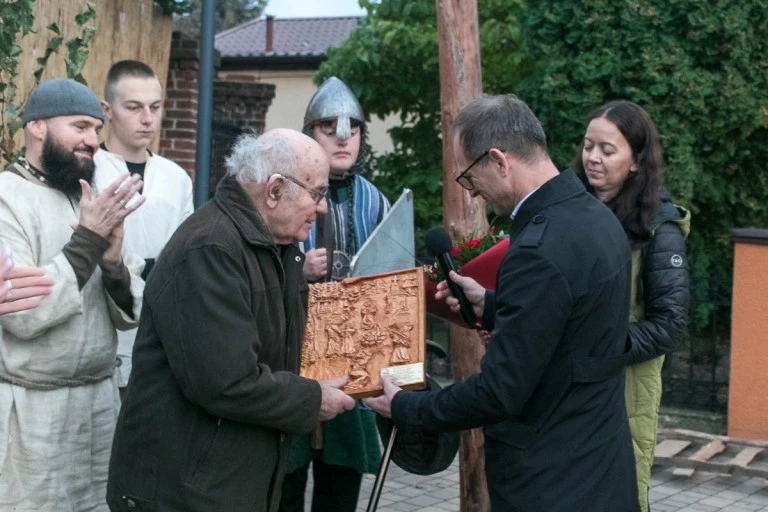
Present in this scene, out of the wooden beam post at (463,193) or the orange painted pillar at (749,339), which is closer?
the wooden beam post at (463,193)

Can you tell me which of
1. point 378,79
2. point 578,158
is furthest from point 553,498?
point 378,79

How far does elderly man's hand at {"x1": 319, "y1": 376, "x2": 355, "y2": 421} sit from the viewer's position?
354 centimetres

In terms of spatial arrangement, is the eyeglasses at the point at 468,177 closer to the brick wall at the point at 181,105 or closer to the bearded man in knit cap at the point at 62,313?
the bearded man in knit cap at the point at 62,313

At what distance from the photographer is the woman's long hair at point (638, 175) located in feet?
13.8

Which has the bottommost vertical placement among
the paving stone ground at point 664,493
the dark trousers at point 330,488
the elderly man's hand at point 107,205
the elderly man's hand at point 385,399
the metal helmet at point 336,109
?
the paving stone ground at point 664,493

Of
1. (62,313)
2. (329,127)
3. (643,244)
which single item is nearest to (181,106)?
(329,127)

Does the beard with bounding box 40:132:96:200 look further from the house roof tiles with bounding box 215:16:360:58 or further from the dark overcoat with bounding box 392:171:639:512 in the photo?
the house roof tiles with bounding box 215:16:360:58

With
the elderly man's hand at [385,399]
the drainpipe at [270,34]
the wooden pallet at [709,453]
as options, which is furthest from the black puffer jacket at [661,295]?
the drainpipe at [270,34]

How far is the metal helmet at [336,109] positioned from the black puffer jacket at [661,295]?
53.1 inches

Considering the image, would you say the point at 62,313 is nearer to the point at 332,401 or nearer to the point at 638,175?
the point at 332,401

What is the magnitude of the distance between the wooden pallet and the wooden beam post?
108 inches

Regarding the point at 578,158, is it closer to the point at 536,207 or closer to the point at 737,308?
the point at 536,207

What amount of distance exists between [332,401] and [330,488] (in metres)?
1.28

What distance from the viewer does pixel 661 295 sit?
415cm
